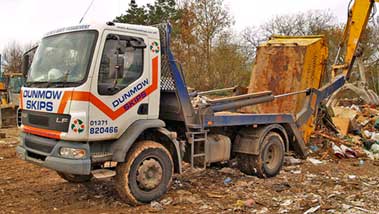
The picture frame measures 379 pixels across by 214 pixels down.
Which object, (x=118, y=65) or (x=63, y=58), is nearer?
(x=118, y=65)

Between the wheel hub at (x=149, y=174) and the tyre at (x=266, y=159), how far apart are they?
2.28 m

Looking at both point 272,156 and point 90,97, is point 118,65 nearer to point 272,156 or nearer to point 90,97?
point 90,97

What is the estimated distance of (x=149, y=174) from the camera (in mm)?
5453

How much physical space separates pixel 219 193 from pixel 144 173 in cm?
141

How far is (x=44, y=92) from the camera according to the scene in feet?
16.8

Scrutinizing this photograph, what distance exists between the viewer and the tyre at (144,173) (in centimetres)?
523

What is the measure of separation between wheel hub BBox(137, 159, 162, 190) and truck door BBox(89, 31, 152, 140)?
22.7 inches

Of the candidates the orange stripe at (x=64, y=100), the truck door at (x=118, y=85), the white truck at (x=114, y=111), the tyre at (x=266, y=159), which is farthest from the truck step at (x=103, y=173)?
the tyre at (x=266, y=159)

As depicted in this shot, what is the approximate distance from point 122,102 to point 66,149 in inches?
36.6

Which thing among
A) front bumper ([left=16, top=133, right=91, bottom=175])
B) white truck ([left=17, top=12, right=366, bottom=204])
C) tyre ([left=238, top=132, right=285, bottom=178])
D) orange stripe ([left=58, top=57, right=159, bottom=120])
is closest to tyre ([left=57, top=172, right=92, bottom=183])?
white truck ([left=17, top=12, right=366, bottom=204])

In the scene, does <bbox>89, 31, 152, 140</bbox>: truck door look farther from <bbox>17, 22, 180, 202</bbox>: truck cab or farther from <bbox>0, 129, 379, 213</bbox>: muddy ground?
<bbox>0, 129, 379, 213</bbox>: muddy ground

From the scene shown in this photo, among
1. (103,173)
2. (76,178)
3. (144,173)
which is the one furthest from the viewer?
(76,178)

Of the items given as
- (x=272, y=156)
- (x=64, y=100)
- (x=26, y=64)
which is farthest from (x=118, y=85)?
(x=272, y=156)

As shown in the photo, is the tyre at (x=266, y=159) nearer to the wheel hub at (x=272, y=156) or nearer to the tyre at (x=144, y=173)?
the wheel hub at (x=272, y=156)
